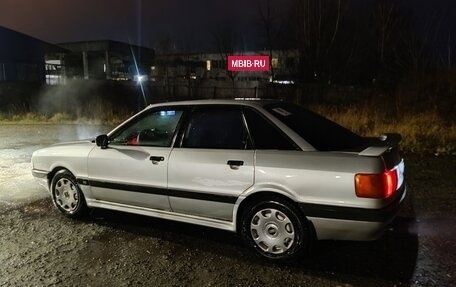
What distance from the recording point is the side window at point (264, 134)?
4094 millimetres

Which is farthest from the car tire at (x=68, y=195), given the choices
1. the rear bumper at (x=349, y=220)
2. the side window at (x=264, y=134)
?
the rear bumper at (x=349, y=220)

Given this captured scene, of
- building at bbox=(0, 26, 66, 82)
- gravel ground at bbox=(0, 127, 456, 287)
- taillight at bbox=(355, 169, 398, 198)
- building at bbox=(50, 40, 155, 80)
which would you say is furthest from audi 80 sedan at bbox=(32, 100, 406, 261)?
building at bbox=(50, 40, 155, 80)

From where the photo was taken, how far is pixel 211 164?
429 cm

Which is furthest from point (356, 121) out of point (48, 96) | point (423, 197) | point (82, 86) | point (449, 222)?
point (82, 86)

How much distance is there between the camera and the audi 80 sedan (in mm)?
3742

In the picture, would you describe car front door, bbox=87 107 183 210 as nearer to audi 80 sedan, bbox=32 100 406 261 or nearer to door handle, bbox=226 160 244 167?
audi 80 sedan, bbox=32 100 406 261

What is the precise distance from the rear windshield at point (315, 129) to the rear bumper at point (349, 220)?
0.58 metres

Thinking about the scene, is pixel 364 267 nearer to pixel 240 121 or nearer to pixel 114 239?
pixel 240 121

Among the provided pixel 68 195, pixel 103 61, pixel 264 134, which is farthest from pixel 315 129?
pixel 103 61

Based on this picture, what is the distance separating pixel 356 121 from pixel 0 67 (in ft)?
119

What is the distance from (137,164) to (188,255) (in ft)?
3.82

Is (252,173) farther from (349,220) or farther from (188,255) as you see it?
(188,255)

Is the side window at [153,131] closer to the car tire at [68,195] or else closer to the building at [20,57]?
the car tire at [68,195]

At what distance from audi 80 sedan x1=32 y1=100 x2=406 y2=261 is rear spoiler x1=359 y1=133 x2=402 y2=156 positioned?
0.04 ft
